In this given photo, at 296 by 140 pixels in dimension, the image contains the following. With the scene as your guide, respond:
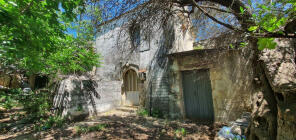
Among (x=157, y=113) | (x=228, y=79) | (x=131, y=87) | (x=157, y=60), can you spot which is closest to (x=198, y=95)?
(x=228, y=79)

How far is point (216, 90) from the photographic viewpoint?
488 cm

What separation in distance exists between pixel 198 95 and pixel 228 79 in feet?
4.29

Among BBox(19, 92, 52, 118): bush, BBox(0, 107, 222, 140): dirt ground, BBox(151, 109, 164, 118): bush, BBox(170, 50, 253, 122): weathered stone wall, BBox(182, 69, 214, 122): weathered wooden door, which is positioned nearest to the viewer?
BBox(0, 107, 222, 140): dirt ground

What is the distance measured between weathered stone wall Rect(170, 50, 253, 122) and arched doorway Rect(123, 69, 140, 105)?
366 cm

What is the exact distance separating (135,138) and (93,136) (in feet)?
4.33

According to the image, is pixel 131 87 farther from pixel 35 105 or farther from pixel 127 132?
pixel 35 105

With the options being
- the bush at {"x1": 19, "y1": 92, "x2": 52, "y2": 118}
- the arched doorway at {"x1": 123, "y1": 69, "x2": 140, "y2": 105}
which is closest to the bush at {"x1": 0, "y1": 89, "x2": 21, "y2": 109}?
the bush at {"x1": 19, "y1": 92, "x2": 52, "y2": 118}

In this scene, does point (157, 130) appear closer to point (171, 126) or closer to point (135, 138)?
point (171, 126)

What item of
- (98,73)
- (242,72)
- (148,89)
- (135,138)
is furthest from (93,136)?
(98,73)

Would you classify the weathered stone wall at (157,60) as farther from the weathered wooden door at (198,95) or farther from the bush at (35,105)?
the bush at (35,105)

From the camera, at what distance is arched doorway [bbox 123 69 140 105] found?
7586mm

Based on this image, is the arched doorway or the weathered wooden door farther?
the arched doorway

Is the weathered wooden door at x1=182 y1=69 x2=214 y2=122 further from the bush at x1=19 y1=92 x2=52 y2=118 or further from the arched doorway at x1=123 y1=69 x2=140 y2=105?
the bush at x1=19 y1=92 x2=52 y2=118

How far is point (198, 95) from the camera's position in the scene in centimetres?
542
